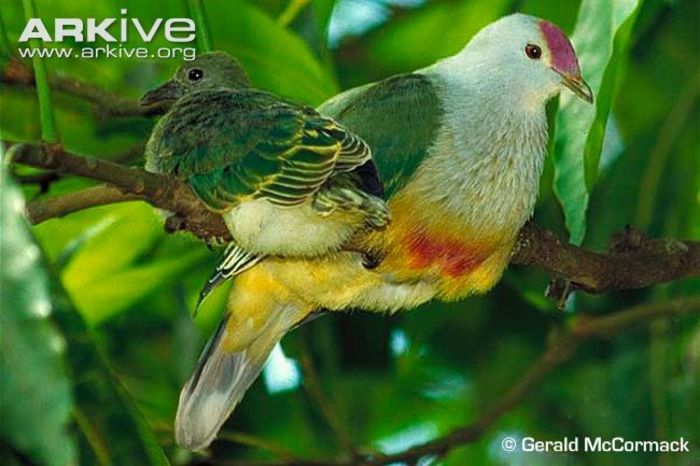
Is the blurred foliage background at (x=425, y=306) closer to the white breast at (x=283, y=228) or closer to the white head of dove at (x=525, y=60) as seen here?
the white head of dove at (x=525, y=60)

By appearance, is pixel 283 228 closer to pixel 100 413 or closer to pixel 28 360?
pixel 100 413

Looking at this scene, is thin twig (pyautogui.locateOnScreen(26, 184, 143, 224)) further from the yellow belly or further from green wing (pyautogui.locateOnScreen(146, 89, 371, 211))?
the yellow belly

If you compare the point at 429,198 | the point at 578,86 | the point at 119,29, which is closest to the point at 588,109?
the point at 578,86

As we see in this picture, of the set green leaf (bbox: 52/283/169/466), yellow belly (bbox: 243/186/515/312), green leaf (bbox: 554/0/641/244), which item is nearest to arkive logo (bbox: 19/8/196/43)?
yellow belly (bbox: 243/186/515/312)

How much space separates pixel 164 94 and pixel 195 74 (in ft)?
0.11

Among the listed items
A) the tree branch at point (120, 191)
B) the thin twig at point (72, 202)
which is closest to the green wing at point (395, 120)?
the tree branch at point (120, 191)

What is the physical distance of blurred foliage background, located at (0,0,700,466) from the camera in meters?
1.48

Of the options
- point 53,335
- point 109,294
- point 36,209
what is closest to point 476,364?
point 109,294

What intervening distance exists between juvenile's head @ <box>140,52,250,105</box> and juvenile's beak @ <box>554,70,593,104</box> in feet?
0.92

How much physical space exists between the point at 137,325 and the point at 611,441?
59cm

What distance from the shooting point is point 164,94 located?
1313mm

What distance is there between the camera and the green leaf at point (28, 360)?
2.15 feet

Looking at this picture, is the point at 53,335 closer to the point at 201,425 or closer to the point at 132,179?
the point at 132,179

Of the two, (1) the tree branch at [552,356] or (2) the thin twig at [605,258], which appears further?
(1) the tree branch at [552,356]
